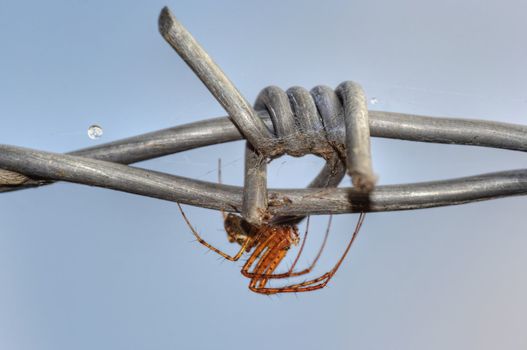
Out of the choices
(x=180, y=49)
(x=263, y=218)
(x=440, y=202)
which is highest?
(x=180, y=49)

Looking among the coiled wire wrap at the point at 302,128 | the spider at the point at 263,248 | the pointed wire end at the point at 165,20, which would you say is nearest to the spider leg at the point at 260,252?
the spider at the point at 263,248

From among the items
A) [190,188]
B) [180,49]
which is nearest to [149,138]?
[190,188]

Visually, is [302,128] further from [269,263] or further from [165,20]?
[269,263]

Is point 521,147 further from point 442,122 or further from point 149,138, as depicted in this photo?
point 149,138

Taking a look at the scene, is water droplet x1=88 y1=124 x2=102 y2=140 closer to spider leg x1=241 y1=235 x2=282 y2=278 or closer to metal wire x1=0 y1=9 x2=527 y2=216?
metal wire x1=0 y1=9 x2=527 y2=216

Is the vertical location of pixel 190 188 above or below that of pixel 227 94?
below

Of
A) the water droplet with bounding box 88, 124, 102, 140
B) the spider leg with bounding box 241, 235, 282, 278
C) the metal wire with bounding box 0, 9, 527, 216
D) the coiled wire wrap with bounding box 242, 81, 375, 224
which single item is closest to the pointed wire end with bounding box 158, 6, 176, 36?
the metal wire with bounding box 0, 9, 527, 216

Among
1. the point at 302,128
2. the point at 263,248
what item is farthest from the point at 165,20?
the point at 263,248

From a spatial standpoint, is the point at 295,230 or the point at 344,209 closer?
the point at 344,209
